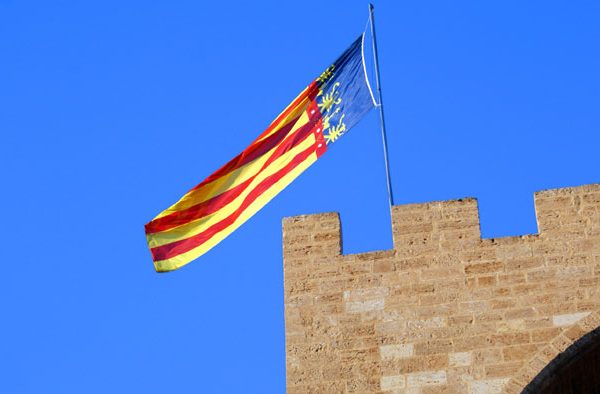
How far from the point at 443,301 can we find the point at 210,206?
3579 millimetres

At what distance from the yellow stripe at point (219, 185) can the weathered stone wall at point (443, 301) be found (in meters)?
2.10

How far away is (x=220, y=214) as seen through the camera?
16047mm

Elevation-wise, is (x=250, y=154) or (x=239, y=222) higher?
(x=250, y=154)

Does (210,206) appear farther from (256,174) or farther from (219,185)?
(256,174)

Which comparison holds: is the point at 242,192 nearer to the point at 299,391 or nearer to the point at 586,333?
the point at 299,391

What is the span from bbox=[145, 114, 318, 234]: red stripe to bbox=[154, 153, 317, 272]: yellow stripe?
30 centimetres

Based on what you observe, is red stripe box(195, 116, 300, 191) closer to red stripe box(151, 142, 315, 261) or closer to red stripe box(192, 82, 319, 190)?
red stripe box(192, 82, 319, 190)

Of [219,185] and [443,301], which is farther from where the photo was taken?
[219,185]

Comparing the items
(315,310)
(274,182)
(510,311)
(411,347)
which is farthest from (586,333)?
(274,182)

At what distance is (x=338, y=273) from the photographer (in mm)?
13898

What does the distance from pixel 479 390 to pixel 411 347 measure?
0.75 meters

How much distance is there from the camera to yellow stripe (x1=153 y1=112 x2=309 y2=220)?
635 inches

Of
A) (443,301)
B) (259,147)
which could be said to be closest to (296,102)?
(259,147)

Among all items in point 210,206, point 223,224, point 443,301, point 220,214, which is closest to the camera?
point 443,301
